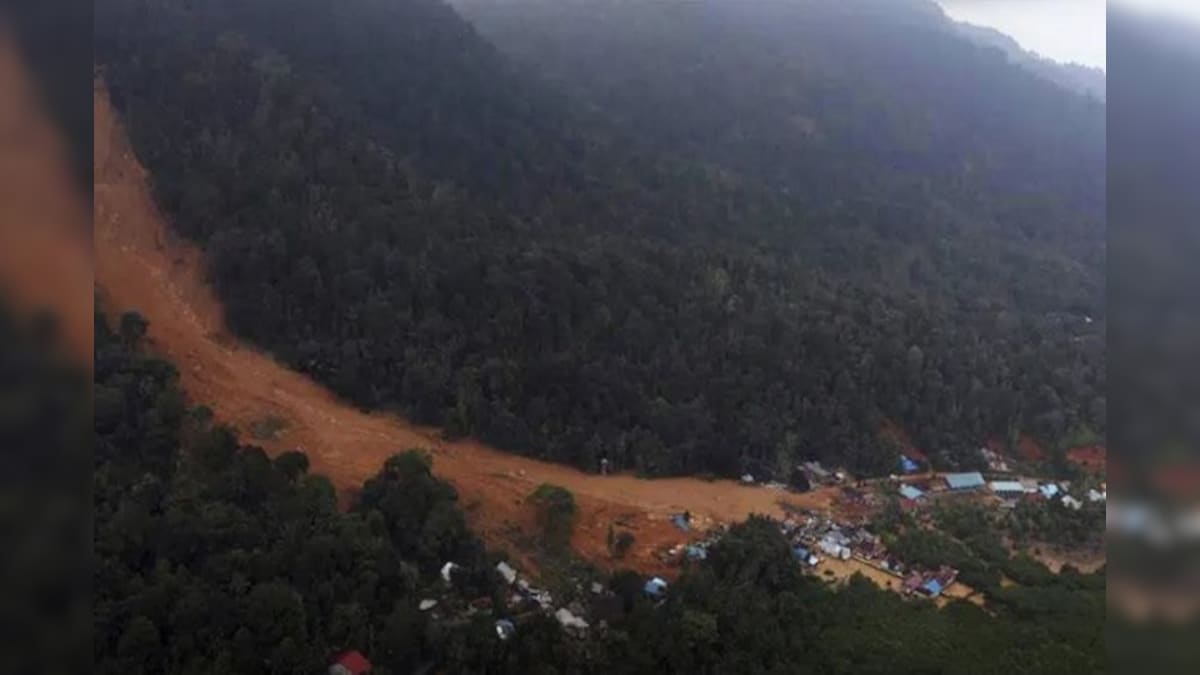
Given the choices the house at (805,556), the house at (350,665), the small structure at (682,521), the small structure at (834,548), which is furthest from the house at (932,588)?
the house at (350,665)

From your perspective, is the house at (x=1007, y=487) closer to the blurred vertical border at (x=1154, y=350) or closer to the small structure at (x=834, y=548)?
the small structure at (x=834, y=548)

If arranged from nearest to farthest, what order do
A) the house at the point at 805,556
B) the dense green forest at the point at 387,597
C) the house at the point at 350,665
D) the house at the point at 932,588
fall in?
the dense green forest at the point at 387,597 → the house at the point at 350,665 → the house at the point at 932,588 → the house at the point at 805,556

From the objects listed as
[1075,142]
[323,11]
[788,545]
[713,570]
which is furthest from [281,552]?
[1075,142]

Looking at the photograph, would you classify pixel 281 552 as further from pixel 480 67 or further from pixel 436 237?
pixel 480 67

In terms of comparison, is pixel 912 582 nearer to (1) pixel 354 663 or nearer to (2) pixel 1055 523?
(2) pixel 1055 523

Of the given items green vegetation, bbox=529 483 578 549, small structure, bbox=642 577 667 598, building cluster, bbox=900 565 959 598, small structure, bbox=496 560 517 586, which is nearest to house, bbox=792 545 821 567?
building cluster, bbox=900 565 959 598

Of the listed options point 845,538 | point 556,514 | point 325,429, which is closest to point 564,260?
point 325,429

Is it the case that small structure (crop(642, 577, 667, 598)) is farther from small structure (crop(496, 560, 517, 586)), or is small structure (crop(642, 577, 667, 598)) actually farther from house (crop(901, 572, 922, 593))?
house (crop(901, 572, 922, 593))
